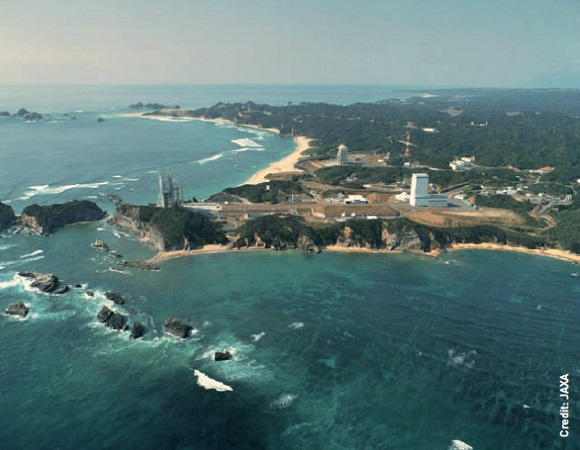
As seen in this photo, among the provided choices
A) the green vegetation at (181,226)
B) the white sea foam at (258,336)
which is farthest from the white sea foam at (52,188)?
the white sea foam at (258,336)

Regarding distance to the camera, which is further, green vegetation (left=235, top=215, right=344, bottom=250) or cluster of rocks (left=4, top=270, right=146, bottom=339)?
green vegetation (left=235, top=215, right=344, bottom=250)

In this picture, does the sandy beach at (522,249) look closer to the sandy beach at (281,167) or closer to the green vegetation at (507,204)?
the green vegetation at (507,204)

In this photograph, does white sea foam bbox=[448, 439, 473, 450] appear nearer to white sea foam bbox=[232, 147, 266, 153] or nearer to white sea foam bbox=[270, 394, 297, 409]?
white sea foam bbox=[270, 394, 297, 409]

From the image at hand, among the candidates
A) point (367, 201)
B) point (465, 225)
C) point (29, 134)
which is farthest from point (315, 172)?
point (29, 134)

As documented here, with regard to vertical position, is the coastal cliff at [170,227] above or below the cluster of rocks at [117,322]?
above

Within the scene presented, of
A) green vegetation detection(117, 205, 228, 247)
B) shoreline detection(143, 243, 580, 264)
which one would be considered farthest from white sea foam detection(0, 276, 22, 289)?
green vegetation detection(117, 205, 228, 247)

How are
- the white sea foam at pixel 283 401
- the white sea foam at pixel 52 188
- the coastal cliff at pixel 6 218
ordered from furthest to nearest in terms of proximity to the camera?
1. the white sea foam at pixel 52 188
2. the coastal cliff at pixel 6 218
3. the white sea foam at pixel 283 401

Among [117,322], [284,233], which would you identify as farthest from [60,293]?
[284,233]
